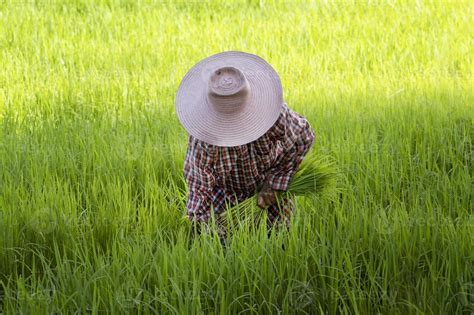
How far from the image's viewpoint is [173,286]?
2.07 m

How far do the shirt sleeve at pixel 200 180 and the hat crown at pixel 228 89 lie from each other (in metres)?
0.21

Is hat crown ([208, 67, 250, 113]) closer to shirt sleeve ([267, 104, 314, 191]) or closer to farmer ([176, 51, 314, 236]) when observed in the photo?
farmer ([176, 51, 314, 236])

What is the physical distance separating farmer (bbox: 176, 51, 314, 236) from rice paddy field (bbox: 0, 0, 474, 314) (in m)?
0.16

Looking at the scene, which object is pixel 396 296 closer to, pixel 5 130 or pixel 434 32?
pixel 5 130

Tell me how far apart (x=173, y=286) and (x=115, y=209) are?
0.90 metres

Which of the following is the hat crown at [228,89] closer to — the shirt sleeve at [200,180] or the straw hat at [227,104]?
the straw hat at [227,104]

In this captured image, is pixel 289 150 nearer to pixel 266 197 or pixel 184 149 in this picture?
pixel 266 197

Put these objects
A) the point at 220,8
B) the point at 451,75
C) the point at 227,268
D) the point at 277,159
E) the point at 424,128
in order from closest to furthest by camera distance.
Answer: the point at 227,268 → the point at 277,159 → the point at 424,128 → the point at 451,75 → the point at 220,8

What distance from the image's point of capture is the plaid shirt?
102 inches

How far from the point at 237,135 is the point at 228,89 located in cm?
15

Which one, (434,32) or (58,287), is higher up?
(434,32)

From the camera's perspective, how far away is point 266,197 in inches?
102

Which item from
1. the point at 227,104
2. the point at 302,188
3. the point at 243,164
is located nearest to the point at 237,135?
the point at 227,104

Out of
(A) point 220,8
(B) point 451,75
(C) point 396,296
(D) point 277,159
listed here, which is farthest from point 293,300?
(A) point 220,8
